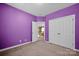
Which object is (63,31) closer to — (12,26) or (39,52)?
(39,52)

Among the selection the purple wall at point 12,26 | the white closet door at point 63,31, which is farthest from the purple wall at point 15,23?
the white closet door at point 63,31

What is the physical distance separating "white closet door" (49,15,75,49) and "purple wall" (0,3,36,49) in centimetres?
182

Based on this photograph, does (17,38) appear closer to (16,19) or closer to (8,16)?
(16,19)

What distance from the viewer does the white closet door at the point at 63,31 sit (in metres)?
3.66

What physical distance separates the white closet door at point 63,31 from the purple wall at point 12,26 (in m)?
1.82

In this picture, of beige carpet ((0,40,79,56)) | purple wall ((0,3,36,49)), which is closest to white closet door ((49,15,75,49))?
beige carpet ((0,40,79,56))

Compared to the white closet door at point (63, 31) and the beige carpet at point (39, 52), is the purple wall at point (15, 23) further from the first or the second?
the beige carpet at point (39, 52)

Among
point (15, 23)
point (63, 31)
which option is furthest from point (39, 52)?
point (15, 23)

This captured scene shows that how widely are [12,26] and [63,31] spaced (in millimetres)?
2816

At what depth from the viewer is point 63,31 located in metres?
4.15

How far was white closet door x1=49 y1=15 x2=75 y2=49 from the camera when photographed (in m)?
3.66

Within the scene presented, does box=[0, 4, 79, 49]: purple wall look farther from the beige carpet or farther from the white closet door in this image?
the beige carpet

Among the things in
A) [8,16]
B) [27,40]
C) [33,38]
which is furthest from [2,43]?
[33,38]

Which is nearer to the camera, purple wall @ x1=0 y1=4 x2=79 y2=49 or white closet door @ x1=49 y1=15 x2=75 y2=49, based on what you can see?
purple wall @ x1=0 y1=4 x2=79 y2=49
